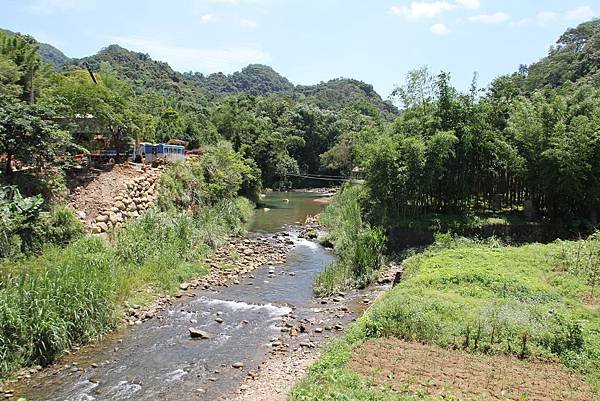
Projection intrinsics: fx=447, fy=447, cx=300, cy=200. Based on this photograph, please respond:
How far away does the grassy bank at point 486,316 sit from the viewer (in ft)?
30.3

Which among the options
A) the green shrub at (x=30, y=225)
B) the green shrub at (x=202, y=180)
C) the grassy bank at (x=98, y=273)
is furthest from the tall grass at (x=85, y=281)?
the green shrub at (x=202, y=180)

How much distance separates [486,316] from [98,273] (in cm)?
1174

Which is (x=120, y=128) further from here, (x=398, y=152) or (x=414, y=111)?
(x=414, y=111)

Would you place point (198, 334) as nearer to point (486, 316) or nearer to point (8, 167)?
point (486, 316)

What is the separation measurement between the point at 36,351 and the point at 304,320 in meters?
7.90

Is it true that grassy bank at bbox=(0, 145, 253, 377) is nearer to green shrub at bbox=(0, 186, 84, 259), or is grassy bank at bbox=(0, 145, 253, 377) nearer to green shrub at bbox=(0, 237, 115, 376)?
green shrub at bbox=(0, 237, 115, 376)

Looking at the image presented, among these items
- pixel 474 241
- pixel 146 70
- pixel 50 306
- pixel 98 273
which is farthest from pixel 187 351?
pixel 146 70

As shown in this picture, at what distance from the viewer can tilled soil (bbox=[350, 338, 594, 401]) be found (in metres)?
8.37

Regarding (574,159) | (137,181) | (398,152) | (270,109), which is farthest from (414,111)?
(270,109)

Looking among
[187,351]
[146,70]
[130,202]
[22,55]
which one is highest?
[146,70]

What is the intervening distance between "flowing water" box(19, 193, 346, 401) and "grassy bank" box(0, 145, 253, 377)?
2.58ft

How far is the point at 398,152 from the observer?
2425cm

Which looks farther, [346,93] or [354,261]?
[346,93]

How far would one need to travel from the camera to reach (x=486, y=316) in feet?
37.1
